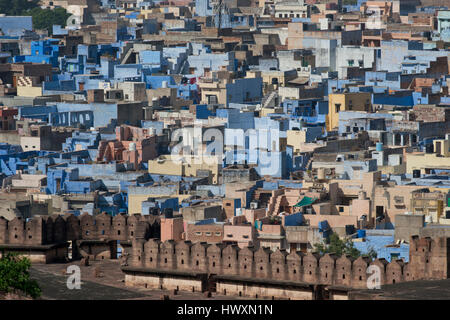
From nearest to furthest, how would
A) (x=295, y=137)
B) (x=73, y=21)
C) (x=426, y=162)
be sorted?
(x=426, y=162)
(x=295, y=137)
(x=73, y=21)

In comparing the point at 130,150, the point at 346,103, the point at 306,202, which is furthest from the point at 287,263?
the point at 346,103

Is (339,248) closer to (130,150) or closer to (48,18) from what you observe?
(130,150)

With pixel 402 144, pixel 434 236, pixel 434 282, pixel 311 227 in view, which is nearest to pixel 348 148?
pixel 402 144

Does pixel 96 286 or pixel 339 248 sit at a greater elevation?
pixel 96 286

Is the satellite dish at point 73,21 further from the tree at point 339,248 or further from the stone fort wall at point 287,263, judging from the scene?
the stone fort wall at point 287,263

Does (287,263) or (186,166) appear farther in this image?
(186,166)

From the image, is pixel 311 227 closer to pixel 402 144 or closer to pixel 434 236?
pixel 434 236

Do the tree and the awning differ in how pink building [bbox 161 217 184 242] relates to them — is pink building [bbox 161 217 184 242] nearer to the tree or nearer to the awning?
the tree
